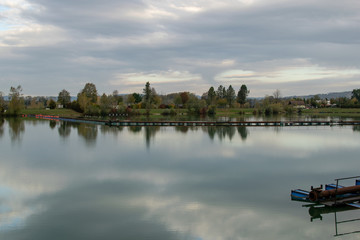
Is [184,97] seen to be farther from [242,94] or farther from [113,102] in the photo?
[113,102]

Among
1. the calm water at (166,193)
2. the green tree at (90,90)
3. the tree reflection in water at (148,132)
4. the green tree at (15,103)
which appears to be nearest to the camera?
the calm water at (166,193)

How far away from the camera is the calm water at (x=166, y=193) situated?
10992 millimetres

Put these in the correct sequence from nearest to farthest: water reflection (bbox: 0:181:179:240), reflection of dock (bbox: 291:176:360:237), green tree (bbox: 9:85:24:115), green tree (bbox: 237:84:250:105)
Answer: water reflection (bbox: 0:181:179:240), reflection of dock (bbox: 291:176:360:237), green tree (bbox: 9:85:24:115), green tree (bbox: 237:84:250:105)

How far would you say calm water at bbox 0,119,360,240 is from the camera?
1099 centimetres

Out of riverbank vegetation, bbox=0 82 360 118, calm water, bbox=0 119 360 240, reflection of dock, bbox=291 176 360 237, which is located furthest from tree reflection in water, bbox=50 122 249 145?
riverbank vegetation, bbox=0 82 360 118

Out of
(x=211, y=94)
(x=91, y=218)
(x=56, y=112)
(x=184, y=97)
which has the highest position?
(x=211, y=94)

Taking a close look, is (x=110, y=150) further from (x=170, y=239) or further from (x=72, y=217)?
(x=170, y=239)

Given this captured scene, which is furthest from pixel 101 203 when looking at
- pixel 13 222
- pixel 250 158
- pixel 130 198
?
pixel 250 158

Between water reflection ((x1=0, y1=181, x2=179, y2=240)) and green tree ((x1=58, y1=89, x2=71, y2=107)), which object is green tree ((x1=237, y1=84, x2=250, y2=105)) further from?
water reflection ((x1=0, y1=181, x2=179, y2=240))

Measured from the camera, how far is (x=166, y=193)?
14.4 meters

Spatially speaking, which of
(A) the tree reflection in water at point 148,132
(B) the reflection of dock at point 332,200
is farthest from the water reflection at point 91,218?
(A) the tree reflection in water at point 148,132

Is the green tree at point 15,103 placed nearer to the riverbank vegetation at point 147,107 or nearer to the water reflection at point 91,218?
the riverbank vegetation at point 147,107

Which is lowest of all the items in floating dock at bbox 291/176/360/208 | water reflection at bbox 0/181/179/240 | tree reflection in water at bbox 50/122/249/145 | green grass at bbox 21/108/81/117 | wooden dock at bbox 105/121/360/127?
water reflection at bbox 0/181/179/240

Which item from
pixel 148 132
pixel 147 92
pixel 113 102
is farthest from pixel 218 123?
pixel 147 92
